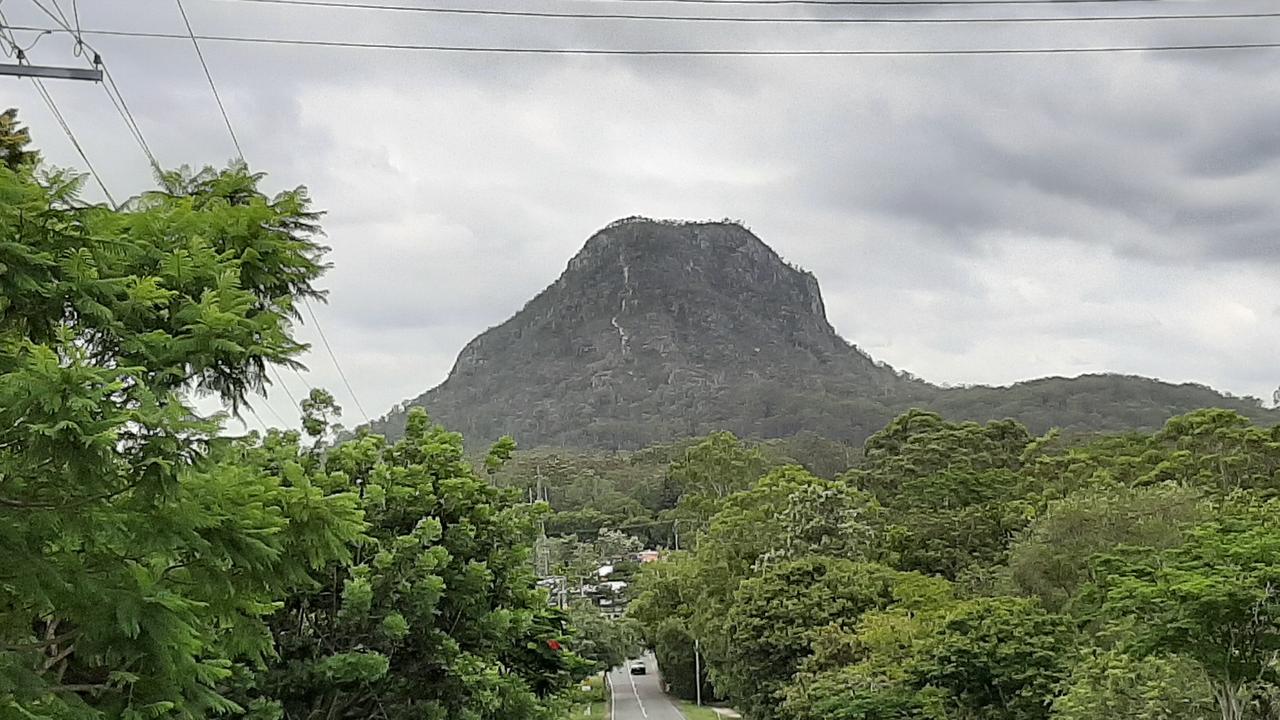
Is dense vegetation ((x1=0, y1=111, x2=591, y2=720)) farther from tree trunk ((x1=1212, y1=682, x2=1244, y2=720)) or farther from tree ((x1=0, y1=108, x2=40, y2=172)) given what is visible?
tree trunk ((x1=1212, y1=682, x2=1244, y2=720))

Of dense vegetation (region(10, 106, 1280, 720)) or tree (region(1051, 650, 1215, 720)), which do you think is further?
tree (region(1051, 650, 1215, 720))

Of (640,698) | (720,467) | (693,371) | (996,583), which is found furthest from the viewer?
(693,371)

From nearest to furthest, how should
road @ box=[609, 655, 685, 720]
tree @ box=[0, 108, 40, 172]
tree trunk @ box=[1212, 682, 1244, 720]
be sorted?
tree @ box=[0, 108, 40, 172] < tree trunk @ box=[1212, 682, 1244, 720] < road @ box=[609, 655, 685, 720]

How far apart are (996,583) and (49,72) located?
2507 cm

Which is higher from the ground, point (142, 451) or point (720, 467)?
point (720, 467)

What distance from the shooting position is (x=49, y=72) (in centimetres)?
548

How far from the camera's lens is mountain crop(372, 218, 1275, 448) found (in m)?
97.6

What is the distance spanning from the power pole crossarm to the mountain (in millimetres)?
85136

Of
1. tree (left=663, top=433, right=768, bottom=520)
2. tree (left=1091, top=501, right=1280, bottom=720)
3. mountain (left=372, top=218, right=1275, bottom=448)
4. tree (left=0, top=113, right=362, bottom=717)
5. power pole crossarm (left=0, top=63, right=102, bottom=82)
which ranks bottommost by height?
tree (left=1091, top=501, right=1280, bottom=720)

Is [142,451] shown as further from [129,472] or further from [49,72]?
[49,72]

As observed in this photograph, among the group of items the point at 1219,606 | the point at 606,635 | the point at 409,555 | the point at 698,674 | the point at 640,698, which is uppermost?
the point at 409,555

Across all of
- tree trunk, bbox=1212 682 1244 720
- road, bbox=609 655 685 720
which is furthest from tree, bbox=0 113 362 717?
road, bbox=609 655 685 720

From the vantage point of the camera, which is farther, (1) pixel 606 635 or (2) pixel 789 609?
(1) pixel 606 635

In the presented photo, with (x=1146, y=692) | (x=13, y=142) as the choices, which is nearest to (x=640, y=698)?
(x=1146, y=692)
